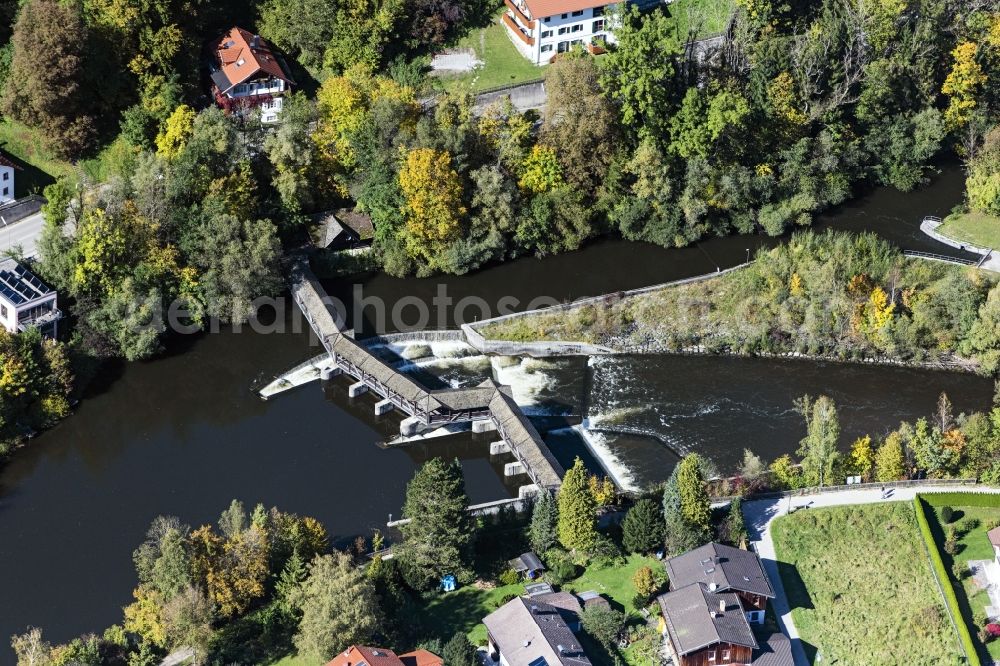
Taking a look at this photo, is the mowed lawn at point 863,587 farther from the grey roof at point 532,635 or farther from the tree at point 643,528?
the grey roof at point 532,635

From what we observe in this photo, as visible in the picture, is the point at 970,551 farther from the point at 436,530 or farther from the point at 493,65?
the point at 493,65

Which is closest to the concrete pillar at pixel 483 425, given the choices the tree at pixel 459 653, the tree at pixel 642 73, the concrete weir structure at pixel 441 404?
the concrete weir structure at pixel 441 404

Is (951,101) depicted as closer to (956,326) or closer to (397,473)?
(956,326)

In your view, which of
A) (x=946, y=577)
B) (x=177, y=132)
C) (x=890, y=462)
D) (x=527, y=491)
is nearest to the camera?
(x=946, y=577)

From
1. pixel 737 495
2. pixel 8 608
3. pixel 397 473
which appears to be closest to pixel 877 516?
pixel 737 495

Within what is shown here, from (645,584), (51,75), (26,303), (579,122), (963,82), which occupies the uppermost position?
(51,75)

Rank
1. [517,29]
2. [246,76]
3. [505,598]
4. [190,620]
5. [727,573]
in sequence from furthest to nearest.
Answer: [517,29] < [246,76] < [505,598] < [727,573] < [190,620]

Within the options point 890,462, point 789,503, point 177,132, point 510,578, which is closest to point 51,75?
point 177,132

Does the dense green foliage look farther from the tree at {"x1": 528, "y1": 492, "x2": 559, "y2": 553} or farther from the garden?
the garden
